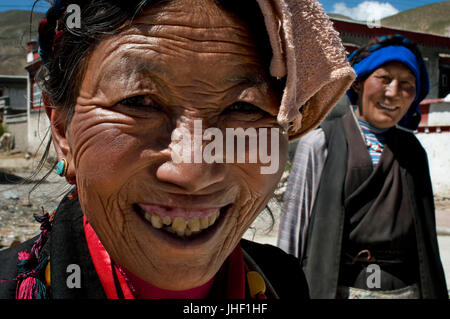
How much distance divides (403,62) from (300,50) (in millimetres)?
2186

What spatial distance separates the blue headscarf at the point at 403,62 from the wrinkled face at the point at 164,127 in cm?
220

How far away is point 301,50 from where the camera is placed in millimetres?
1076

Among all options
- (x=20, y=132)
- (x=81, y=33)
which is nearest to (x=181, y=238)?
(x=81, y=33)

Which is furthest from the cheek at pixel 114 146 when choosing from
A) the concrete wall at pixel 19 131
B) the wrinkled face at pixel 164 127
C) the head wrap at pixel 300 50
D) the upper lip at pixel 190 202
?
the concrete wall at pixel 19 131

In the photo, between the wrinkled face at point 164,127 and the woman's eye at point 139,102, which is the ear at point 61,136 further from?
the woman's eye at point 139,102

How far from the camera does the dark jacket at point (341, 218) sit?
262 centimetres

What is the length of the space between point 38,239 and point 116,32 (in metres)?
0.72

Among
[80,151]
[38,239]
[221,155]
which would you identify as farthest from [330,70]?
[38,239]

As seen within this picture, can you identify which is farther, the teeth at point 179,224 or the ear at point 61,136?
the ear at point 61,136

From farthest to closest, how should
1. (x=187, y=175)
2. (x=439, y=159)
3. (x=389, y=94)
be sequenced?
(x=439, y=159), (x=389, y=94), (x=187, y=175)

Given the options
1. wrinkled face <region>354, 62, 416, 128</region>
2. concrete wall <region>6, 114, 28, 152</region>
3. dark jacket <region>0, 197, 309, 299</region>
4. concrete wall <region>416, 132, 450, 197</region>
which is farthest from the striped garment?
concrete wall <region>6, 114, 28, 152</region>

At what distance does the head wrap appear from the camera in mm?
1018

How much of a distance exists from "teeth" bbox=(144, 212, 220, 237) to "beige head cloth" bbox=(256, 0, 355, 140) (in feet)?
1.14

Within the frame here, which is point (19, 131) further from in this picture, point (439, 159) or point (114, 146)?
point (114, 146)
